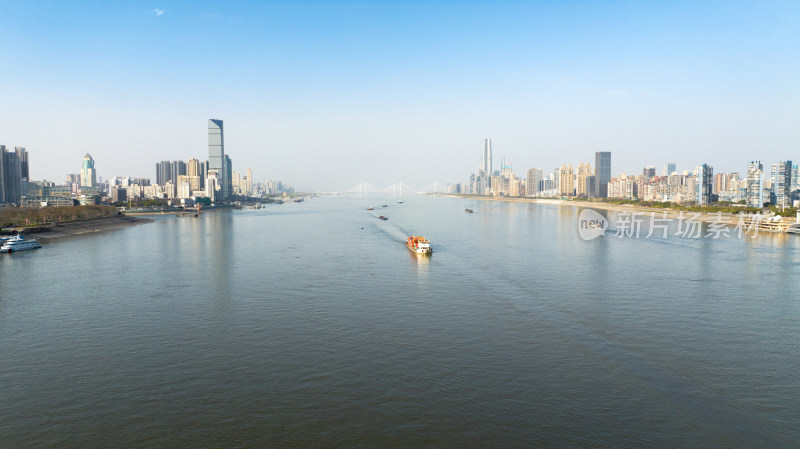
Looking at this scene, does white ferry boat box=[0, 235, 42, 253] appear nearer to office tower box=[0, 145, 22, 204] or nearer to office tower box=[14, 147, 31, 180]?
office tower box=[0, 145, 22, 204]

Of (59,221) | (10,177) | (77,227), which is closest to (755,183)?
(77,227)

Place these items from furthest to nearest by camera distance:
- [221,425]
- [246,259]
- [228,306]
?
[246,259] → [228,306] → [221,425]

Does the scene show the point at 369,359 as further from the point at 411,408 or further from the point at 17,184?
the point at 17,184

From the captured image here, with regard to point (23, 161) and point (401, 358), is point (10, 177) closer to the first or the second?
point (23, 161)

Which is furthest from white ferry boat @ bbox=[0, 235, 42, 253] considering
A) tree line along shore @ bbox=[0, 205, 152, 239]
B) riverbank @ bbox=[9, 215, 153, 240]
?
tree line along shore @ bbox=[0, 205, 152, 239]

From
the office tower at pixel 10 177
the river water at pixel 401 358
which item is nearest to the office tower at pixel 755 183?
the river water at pixel 401 358

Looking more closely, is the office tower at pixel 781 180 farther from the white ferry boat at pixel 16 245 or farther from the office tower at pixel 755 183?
the white ferry boat at pixel 16 245

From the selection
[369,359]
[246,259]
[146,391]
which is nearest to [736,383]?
[369,359]
